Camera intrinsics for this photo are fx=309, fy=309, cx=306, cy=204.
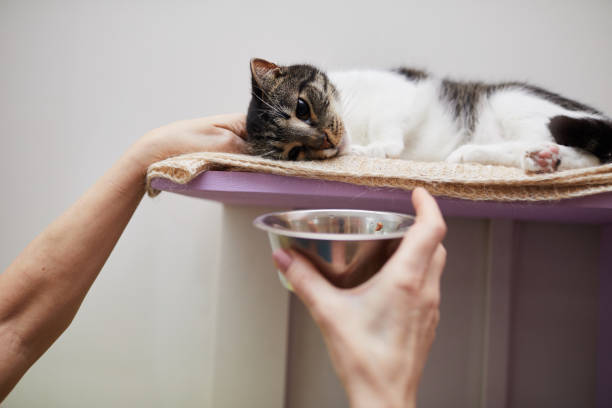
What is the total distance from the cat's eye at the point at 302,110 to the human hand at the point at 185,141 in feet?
0.52

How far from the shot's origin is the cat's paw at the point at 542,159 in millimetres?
549

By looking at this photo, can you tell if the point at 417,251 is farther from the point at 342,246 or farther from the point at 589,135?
the point at 589,135

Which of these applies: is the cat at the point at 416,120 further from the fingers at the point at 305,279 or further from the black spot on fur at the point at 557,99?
the fingers at the point at 305,279

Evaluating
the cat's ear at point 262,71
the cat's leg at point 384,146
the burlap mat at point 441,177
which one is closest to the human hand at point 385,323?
the burlap mat at point 441,177

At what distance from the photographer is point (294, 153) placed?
0.74 meters

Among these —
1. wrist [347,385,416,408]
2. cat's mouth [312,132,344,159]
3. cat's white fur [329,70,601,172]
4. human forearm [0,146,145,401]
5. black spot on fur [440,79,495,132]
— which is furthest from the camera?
black spot on fur [440,79,495,132]

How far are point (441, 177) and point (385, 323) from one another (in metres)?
0.32

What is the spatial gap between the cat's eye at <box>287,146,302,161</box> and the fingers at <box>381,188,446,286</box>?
435 millimetres

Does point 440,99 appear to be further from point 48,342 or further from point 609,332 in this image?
point 48,342

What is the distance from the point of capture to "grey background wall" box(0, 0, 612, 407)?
105cm

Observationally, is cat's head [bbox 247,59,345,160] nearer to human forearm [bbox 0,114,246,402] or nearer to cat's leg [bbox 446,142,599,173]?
human forearm [bbox 0,114,246,402]

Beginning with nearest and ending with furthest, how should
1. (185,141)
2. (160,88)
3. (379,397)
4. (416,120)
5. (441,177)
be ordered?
(379,397) < (441,177) < (185,141) < (416,120) < (160,88)

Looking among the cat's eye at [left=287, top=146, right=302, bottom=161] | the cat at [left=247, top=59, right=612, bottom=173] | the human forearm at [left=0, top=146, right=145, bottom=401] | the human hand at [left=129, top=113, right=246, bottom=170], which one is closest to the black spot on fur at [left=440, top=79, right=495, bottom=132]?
the cat at [left=247, top=59, right=612, bottom=173]

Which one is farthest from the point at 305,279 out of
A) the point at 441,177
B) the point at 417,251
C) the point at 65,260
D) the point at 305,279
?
the point at 65,260
